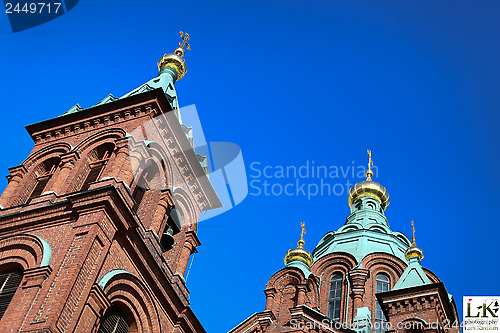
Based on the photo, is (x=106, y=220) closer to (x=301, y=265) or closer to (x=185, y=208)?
(x=185, y=208)

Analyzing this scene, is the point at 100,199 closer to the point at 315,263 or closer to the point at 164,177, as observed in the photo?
the point at 164,177

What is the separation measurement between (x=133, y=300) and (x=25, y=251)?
9.20 feet

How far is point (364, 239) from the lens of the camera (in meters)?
34.7

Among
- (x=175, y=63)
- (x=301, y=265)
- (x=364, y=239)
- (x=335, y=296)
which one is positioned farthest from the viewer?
(x=364, y=239)

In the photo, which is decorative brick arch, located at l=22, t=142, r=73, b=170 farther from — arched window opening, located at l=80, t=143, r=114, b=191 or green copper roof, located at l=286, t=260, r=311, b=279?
green copper roof, located at l=286, t=260, r=311, b=279

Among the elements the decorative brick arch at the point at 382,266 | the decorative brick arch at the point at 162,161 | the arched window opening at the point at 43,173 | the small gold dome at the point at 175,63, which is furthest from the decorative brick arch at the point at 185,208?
the decorative brick arch at the point at 382,266

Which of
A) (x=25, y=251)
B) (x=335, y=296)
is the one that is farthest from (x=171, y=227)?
(x=335, y=296)

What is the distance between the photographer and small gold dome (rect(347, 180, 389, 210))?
40062 millimetres

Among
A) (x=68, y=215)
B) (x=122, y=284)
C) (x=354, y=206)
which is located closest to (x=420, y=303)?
(x=122, y=284)

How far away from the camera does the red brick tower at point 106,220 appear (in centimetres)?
1558

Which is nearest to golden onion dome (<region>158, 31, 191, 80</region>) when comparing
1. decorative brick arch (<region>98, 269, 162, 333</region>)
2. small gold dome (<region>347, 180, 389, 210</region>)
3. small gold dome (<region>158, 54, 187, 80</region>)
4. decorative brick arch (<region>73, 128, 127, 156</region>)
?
small gold dome (<region>158, 54, 187, 80</region>)

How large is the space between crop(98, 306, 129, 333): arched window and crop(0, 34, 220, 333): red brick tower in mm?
26

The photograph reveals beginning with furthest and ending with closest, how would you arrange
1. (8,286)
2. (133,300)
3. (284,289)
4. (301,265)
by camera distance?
(301,265) → (284,289) → (133,300) → (8,286)

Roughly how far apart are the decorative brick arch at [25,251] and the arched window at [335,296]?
54.0ft
